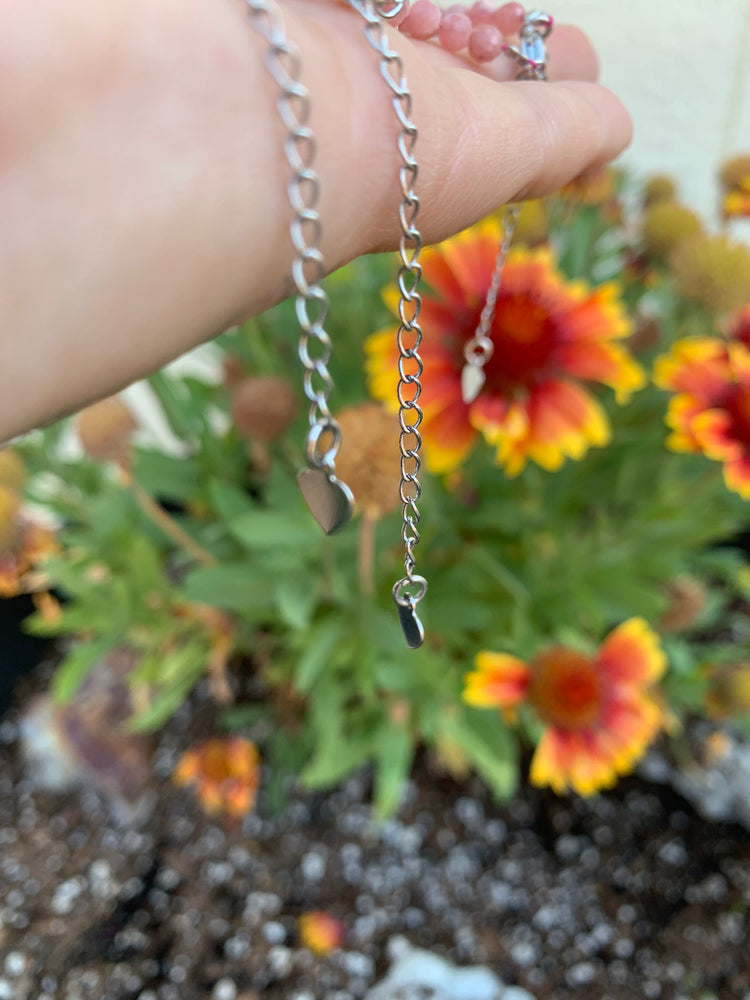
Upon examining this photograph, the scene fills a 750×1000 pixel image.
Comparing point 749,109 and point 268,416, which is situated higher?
point 749,109

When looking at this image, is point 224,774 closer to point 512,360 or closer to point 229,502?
point 229,502

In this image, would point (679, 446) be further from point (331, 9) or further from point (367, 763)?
point (367, 763)

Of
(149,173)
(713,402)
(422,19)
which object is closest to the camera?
(149,173)

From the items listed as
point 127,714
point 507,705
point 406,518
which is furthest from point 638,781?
point 406,518

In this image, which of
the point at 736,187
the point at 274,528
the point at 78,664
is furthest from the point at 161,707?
the point at 736,187

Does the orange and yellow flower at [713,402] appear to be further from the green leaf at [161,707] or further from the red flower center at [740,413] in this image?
the green leaf at [161,707]

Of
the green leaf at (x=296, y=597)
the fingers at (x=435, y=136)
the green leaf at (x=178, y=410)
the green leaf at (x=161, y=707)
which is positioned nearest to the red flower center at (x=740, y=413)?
the fingers at (x=435, y=136)

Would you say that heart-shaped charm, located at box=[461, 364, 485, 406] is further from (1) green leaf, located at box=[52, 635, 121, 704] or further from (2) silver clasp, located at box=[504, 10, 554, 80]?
(1) green leaf, located at box=[52, 635, 121, 704]
